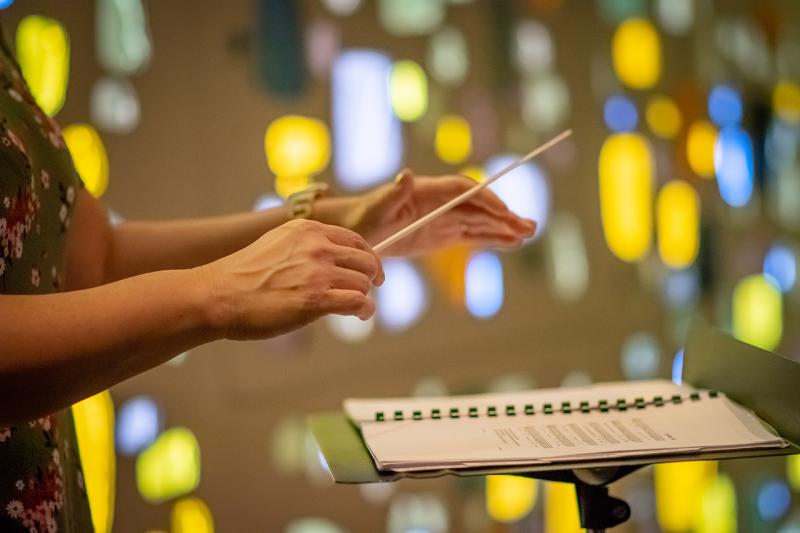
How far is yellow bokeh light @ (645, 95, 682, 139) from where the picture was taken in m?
2.25

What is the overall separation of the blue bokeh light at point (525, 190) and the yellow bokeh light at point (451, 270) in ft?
0.53

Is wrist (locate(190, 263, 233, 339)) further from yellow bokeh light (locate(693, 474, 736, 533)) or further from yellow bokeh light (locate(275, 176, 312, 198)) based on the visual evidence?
yellow bokeh light (locate(693, 474, 736, 533))

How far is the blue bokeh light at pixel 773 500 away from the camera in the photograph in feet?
7.83

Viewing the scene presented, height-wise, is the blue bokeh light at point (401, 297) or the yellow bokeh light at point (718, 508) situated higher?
the blue bokeh light at point (401, 297)

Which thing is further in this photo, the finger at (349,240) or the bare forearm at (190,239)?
the bare forearm at (190,239)

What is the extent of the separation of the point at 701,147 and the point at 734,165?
11 centimetres

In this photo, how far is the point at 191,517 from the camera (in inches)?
75.7

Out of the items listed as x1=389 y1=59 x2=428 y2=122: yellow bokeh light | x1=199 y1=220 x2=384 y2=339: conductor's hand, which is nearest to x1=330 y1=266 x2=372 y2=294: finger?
x1=199 y1=220 x2=384 y2=339: conductor's hand

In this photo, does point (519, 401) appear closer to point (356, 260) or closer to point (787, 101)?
point (356, 260)

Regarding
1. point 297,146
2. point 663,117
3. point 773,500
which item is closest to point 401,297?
point 297,146

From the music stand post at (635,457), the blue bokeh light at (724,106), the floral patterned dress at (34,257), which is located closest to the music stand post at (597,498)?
the music stand post at (635,457)

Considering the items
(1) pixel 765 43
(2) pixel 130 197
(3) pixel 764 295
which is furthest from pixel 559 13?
(2) pixel 130 197

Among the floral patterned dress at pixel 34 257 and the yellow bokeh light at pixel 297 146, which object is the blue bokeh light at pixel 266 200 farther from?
the floral patterned dress at pixel 34 257

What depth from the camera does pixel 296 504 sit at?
202 centimetres
